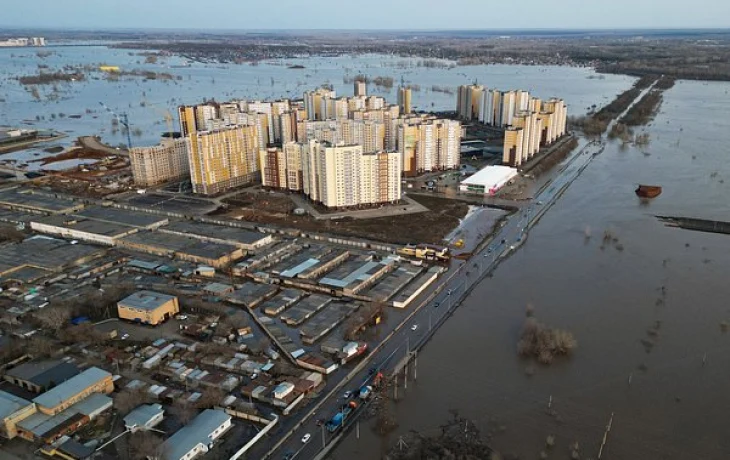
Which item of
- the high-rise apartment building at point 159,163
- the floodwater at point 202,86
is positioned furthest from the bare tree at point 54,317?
the floodwater at point 202,86

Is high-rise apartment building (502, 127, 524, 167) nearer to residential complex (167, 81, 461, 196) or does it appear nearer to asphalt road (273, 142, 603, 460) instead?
residential complex (167, 81, 461, 196)

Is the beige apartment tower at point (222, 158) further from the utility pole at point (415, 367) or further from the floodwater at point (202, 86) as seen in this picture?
the utility pole at point (415, 367)

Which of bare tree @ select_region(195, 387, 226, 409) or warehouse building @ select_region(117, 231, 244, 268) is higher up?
warehouse building @ select_region(117, 231, 244, 268)

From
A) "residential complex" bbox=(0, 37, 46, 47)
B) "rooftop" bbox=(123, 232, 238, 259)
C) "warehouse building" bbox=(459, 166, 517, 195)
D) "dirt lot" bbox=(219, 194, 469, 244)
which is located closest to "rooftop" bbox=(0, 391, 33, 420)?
"rooftop" bbox=(123, 232, 238, 259)

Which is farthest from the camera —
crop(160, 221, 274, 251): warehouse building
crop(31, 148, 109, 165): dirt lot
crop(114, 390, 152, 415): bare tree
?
crop(31, 148, 109, 165): dirt lot

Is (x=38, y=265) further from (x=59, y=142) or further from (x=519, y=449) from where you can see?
(x=59, y=142)

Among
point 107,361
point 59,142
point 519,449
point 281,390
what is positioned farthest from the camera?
point 59,142

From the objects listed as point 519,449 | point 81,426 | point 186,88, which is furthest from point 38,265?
point 186,88

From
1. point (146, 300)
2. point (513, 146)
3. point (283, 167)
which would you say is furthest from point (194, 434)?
point (513, 146)
